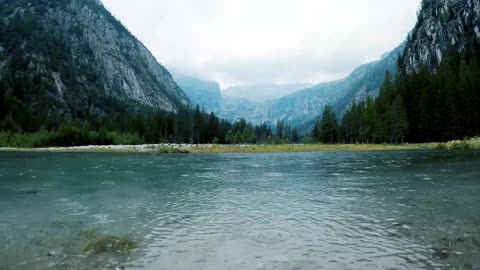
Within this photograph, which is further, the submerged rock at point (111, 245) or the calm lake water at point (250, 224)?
the submerged rock at point (111, 245)

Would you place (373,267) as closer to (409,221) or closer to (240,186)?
(409,221)

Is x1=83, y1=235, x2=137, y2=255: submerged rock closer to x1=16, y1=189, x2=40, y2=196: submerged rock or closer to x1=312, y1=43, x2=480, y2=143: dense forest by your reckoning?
x1=16, y1=189, x2=40, y2=196: submerged rock

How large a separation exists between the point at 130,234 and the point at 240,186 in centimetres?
1506

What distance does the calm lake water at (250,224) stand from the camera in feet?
37.3

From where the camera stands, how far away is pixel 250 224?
16.2m

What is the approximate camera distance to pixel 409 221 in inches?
637

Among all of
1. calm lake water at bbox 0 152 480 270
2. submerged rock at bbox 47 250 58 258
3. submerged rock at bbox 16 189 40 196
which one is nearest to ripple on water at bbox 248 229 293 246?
calm lake water at bbox 0 152 480 270

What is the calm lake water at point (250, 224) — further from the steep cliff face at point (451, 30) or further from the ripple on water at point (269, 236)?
the steep cliff face at point (451, 30)

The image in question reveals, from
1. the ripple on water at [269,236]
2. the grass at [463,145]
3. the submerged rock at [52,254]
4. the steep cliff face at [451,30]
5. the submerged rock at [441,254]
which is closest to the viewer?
the submerged rock at [441,254]

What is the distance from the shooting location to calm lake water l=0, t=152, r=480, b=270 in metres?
11.4

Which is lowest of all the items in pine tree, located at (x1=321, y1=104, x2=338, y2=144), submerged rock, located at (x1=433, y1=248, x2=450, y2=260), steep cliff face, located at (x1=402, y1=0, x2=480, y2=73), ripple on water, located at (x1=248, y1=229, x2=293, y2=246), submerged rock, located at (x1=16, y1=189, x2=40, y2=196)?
ripple on water, located at (x1=248, y1=229, x2=293, y2=246)

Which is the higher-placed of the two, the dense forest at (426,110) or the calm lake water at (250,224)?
the dense forest at (426,110)

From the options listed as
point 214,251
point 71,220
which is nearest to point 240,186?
point 71,220

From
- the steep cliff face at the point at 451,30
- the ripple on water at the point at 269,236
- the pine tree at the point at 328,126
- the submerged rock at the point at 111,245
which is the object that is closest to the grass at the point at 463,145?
the ripple on water at the point at 269,236
